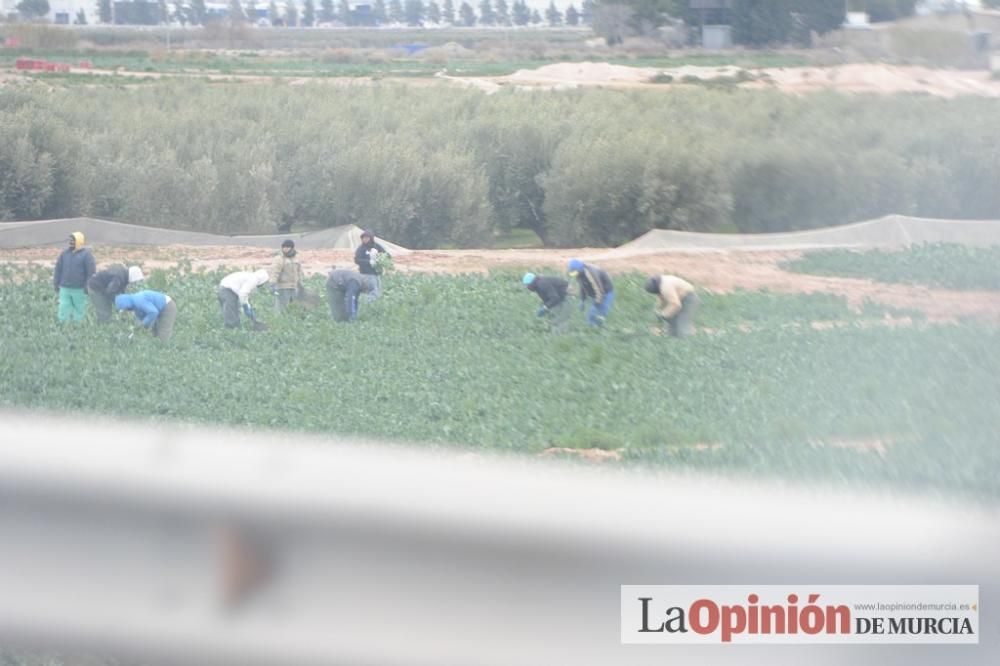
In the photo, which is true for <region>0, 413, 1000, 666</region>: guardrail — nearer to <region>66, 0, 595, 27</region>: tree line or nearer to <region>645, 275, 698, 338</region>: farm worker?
<region>645, 275, 698, 338</region>: farm worker

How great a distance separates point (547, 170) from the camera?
74.0ft

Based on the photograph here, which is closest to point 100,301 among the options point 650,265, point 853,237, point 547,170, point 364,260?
point 364,260

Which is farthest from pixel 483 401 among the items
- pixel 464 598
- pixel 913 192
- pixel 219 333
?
pixel 913 192

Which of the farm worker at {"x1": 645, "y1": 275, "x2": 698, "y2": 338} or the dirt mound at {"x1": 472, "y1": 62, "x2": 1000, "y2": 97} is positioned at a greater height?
the dirt mound at {"x1": 472, "y1": 62, "x2": 1000, "y2": 97}

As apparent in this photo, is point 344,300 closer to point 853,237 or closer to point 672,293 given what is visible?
Answer: point 672,293

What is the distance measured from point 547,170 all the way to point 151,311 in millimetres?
12137

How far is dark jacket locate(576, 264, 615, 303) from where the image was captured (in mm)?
12070

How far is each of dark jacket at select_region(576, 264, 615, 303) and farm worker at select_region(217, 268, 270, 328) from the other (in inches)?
118

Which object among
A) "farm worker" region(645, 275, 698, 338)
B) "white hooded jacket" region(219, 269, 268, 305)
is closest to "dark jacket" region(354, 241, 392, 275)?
"white hooded jacket" region(219, 269, 268, 305)

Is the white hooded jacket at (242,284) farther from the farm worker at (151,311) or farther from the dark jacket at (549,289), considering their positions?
the dark jacket at (549,289)

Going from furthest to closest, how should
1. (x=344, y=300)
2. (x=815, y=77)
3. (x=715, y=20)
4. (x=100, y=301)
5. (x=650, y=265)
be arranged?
(x=815, y=77) → (x=715, y=20) → (x=650, y=265) → (x=344, y=300) → (x=100, y=301)

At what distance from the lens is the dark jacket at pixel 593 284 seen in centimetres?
1207

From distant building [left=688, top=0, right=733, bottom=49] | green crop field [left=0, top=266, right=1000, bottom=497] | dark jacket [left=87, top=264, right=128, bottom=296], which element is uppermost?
distant building [left=688, top=0, right=733, bottom=49]

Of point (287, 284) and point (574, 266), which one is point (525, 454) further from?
point (287, 284)
